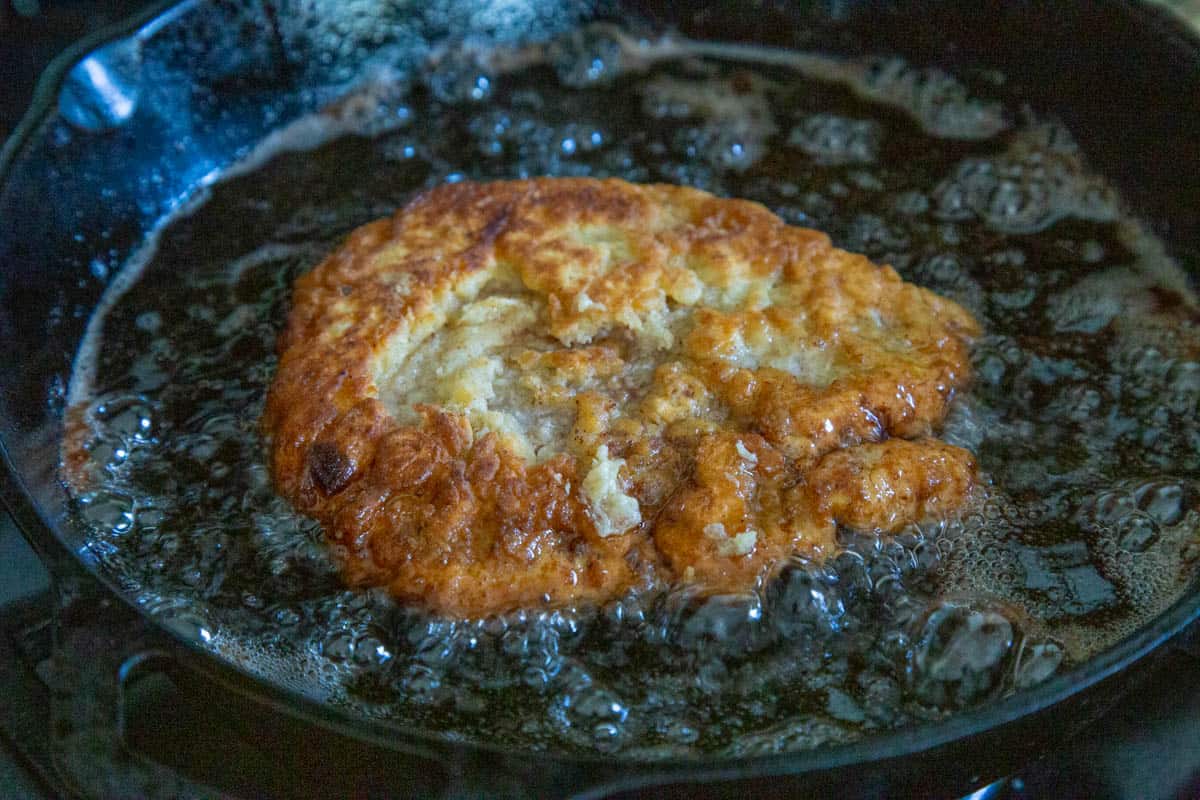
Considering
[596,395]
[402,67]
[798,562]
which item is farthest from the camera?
[402,67]

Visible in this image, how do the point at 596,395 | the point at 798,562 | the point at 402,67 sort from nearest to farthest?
the point at 798,562 < the point at 596,395 < the point at 402,67

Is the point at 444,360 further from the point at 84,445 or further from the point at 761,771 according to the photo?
the point at 761,771

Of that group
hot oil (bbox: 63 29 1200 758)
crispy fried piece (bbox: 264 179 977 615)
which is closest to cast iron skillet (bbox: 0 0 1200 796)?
hot oil (bbox: 63 29 1200 758)

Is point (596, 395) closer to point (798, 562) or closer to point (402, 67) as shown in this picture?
point (798, 562)

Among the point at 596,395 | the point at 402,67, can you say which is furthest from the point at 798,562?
the point at 402,67

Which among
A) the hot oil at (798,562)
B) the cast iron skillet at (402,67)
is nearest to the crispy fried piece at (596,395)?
the hot oil at (798,562)

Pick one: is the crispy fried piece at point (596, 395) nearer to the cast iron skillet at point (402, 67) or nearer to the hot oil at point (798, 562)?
the hot oil at point (798, 562)

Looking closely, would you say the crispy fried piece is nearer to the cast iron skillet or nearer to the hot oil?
the hot oil
